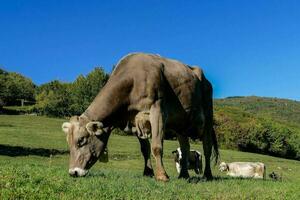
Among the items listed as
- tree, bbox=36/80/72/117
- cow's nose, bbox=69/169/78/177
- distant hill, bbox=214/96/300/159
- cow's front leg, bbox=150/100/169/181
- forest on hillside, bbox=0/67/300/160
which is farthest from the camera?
tree, bbox=36/80/72/117

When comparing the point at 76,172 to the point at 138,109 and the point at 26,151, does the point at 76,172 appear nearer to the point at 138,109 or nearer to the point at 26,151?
the point at 138,109

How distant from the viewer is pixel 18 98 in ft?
399

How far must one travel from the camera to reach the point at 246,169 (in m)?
33.6

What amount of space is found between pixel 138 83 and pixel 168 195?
387 cm

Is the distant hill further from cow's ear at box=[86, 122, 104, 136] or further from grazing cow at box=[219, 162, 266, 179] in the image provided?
cow's ear at box=[86, 122, 104, 136]

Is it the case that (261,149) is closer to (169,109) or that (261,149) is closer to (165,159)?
(165,159)

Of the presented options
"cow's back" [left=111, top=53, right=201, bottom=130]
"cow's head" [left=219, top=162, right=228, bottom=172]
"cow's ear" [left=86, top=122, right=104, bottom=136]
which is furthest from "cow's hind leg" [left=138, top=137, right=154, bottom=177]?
"cow's head" [left=219, top=162, right=228, bottom=172]

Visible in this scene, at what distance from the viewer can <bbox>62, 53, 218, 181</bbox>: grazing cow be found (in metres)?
11.8

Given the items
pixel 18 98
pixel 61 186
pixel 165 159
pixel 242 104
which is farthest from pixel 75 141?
pixel 242 104

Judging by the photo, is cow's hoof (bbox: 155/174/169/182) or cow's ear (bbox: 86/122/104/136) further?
cow's hoof (bbox: 155/174/169/182)

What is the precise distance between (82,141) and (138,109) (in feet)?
5.19

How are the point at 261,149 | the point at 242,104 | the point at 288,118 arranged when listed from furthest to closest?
the point at 242,104 < the point at 288,118 < the point at 261,149

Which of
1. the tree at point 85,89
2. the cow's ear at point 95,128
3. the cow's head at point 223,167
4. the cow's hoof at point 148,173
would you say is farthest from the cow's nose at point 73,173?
the tree at point 85,89

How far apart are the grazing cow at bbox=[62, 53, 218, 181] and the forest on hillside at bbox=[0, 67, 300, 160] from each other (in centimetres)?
6131
